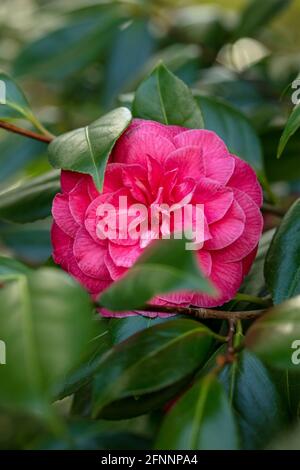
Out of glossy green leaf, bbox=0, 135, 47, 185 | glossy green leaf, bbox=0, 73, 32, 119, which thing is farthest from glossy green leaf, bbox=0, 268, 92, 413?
glossy green leaf, bbox=0, 135, 47, 185

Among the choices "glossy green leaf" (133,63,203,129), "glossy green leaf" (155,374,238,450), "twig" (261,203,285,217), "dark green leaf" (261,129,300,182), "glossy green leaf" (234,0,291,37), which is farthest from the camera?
"glossy green leaf" (234,0,291,37)

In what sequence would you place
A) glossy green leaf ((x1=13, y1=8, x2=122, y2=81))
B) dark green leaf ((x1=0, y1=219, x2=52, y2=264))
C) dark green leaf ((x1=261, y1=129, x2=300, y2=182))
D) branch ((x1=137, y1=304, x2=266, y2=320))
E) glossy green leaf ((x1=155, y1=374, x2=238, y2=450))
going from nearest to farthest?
glossy green leaf ((x1=155, y1=374, x2=238, y2=450))
branch ((x1=137, y1=304, x2=266, y2=320))
dark green leaf ((x1=261, y1=129, x2=300, y2=182))
dark green leaf ((x1=0, y1=219, x2=52, y2=264))
glossy green leaf ((x1=13, y1=8, x2=122, y2=81))

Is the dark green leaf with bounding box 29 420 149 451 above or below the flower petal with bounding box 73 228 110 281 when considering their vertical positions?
below

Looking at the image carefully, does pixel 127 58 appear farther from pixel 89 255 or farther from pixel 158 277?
pixel 158 277

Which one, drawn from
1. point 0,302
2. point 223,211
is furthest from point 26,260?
point 0,302

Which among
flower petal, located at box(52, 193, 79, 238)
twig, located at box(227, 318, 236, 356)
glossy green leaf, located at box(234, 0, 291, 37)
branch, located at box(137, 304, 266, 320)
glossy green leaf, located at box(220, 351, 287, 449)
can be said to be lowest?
glossy green leaf, located at box(220, 351, 287, 449)

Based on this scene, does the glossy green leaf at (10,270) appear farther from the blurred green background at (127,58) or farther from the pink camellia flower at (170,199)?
the blurred green background at (127,58)

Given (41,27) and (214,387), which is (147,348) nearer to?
(214,387)

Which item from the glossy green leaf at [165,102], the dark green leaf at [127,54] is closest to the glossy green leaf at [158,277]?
the glossy green leaf at [165,102]

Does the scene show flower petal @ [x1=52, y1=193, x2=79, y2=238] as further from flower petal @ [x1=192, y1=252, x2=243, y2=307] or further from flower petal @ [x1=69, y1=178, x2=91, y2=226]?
flower petal @ [x1=192, y1=252, x2=243, y2=307]
